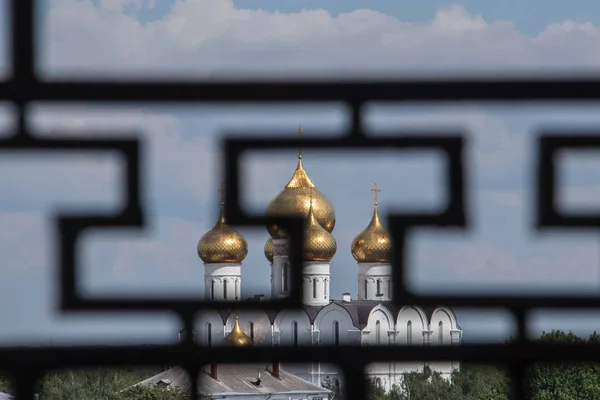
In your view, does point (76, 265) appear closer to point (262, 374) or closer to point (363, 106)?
point (363, 106)

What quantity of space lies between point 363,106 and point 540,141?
174 mm

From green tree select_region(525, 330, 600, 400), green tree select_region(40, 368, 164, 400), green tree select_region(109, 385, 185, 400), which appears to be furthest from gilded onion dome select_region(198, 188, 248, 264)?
green tree select_region(525, 330, 600, 400)

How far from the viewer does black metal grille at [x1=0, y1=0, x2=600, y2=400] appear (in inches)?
54.8

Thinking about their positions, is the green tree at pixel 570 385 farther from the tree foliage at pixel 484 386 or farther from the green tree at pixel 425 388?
the green tree at pixel 425 388

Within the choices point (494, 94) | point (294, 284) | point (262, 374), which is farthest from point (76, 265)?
point (262, 374)

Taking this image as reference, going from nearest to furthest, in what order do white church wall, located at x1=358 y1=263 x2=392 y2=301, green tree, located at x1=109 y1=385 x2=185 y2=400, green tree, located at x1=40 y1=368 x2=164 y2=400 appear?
green tree, located at x1=109 y1=385 x2=185 y2=400 → green tree, located at x1=40 y1=368 x2=164 y2=400 → white church wall, located at x1=358 y1=263 x2=392 y2=301

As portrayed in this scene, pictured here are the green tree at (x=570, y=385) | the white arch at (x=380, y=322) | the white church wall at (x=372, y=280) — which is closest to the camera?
the green tree at (x=570, y=385)

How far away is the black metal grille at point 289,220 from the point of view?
139cm

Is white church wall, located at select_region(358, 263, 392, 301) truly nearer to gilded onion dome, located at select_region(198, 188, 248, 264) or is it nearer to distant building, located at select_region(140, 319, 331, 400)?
gilded onion dome, located at select_region(198, 188, 248, 264)

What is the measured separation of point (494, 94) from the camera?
1404 mm

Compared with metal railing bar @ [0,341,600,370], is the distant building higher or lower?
lower

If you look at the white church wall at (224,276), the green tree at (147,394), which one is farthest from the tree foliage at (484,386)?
the white church wall at (224,276)

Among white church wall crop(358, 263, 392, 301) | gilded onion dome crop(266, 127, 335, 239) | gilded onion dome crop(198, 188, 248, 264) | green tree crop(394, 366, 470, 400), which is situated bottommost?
green tree crop(394, 366, 470, 400)

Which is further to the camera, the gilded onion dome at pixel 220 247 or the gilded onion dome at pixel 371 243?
the gilded onion dome at pixel 371 243
